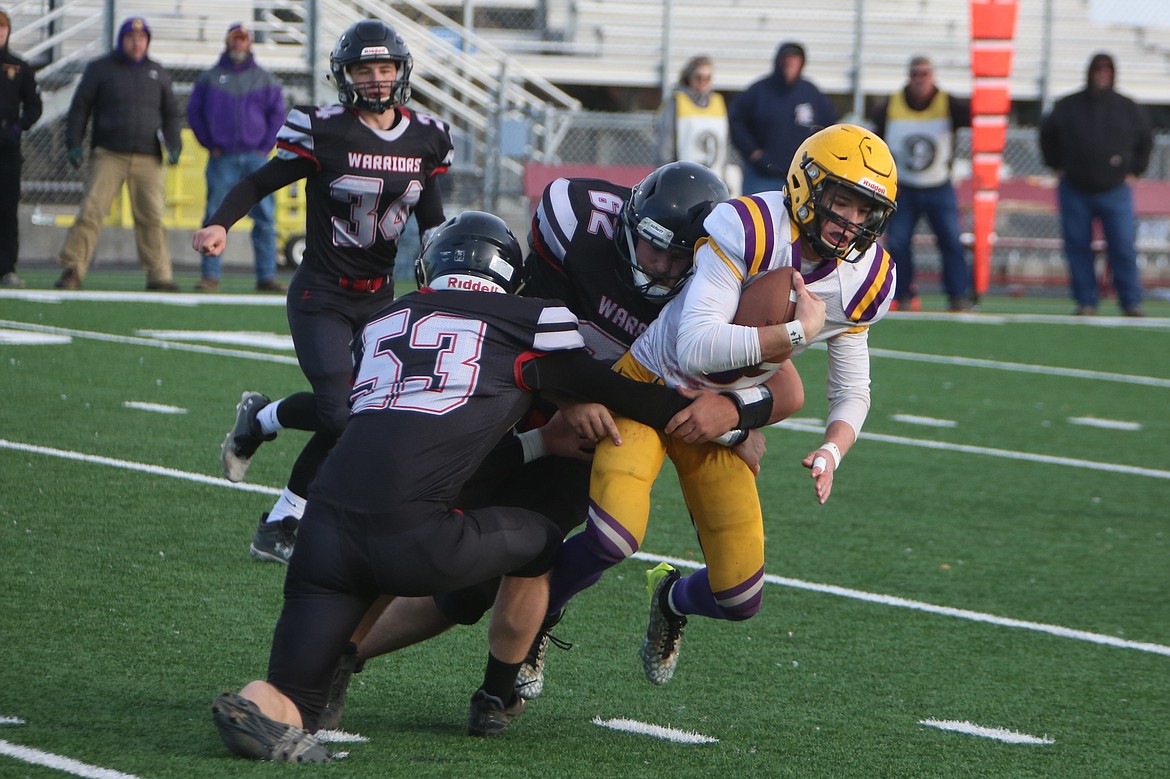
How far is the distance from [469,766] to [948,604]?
7.41 feet

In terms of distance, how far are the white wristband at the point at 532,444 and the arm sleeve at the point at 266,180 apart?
194 centimetres

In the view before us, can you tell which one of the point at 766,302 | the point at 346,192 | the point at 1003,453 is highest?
the point at 346,192

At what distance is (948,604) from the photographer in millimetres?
5117

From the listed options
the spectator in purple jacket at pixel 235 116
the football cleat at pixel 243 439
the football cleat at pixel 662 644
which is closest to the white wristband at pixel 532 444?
the football cleat at pixel 662 644

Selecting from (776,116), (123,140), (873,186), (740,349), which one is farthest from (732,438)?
(776,116)

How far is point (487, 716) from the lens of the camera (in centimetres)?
362

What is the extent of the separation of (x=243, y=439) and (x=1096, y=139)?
944cm

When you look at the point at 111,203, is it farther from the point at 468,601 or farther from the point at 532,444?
the point at 468,601

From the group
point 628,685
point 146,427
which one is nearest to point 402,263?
point 146,427

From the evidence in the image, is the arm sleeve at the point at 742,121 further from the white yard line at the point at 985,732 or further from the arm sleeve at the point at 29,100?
the white yard line at the point at 985,732

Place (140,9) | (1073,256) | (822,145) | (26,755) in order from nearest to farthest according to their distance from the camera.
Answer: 1. (26,755)
2. (822,145)
3. (1073,256)
4. (140,9)

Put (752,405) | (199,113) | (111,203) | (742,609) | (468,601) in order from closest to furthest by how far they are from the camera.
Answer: (468,601) < (752,405) < (742,609) < (111,203) < (199,113)

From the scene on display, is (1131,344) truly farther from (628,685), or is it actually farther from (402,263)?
(628,685)

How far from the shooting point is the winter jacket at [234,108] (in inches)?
461
